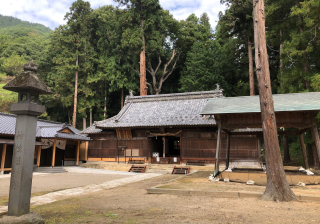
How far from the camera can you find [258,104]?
10617mm

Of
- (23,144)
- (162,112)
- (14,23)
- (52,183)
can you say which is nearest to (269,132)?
(23,144)

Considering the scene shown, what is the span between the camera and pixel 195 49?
3084 centimetres

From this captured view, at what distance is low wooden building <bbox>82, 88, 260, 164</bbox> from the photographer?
1758cm

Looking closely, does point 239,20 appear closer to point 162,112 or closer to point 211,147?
point 162,112

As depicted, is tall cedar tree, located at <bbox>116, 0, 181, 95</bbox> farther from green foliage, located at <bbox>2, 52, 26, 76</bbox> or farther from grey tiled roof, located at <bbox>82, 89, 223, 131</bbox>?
green foliage, located at <bbox>2, 52, 26, 76</bbox>

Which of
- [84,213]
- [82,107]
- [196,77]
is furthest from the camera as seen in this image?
[82,107]

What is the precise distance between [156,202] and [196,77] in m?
24.3

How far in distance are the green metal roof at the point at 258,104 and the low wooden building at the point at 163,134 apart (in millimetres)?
5461

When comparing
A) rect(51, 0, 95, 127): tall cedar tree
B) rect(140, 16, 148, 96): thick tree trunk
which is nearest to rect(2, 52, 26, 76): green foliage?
rect(51, 0, 95, 127): tall cedar tree

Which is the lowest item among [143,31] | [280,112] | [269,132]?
[269,132]

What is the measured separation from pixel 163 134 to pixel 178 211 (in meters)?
13.5

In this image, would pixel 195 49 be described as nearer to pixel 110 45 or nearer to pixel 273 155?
pixel 110 45

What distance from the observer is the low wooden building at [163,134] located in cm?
1758

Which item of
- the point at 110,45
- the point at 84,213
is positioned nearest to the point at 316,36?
the point at 84,213
